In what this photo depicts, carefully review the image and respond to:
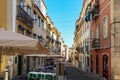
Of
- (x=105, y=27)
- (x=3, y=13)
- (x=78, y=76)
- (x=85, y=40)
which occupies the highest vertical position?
(x=105, y=27)

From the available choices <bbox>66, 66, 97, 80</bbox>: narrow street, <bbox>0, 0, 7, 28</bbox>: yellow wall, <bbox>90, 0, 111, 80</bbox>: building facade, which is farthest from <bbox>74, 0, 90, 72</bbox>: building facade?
<bbox>0, 0, 7, 28</bbox>: yellow wall

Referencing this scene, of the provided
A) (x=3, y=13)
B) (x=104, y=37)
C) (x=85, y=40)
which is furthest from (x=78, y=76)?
(x=3, y=13)

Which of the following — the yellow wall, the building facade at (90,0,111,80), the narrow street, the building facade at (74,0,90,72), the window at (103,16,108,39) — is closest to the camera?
the yellow wall

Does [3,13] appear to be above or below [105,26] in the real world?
below

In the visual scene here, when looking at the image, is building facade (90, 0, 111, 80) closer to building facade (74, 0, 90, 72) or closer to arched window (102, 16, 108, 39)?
arched window (102, 16, 108, 39)

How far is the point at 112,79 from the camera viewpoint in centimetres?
1936

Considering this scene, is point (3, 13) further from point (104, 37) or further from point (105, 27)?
point (104, 37)

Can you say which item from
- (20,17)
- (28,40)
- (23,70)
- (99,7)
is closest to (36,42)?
(28,40)

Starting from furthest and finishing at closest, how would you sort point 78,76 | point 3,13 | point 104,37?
point 78,76 → point 104,37 → point 3,13

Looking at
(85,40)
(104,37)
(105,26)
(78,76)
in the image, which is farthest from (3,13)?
(85,40)

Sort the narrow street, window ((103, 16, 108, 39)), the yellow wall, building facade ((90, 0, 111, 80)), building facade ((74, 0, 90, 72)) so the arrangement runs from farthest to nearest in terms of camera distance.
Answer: building facade ((74, 0, 90, 72)), the narrow street, window ((103, 16, 108, 39)), building facade ((90, 0, 111, 80)), the yellow wall

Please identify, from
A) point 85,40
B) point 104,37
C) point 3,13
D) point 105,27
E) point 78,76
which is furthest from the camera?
point 85,40

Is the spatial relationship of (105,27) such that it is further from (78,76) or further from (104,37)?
(78,76)

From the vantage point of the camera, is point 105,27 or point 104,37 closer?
point 105,27
